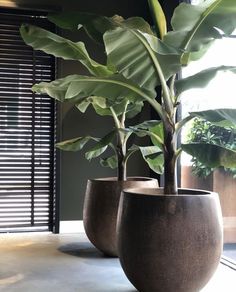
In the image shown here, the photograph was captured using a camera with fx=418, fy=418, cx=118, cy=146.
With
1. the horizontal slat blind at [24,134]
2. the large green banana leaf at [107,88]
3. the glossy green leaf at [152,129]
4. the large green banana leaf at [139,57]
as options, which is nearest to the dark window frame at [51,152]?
the horizontal slat blind at [24,134]

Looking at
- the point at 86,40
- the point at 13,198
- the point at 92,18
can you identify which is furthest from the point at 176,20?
the point at 13,198

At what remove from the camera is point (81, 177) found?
3.48 metres

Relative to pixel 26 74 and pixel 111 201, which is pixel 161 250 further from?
pixel 26 74

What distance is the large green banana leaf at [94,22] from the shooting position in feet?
6.20

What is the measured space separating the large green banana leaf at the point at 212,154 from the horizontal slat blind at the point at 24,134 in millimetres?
1848

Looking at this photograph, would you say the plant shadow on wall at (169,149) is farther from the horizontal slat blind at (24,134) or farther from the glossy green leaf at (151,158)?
the horizontal slat blind at (24,134)

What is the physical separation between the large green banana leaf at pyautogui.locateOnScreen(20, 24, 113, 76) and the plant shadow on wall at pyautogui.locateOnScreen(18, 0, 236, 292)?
154mm

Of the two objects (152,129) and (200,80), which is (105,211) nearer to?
(152,129)

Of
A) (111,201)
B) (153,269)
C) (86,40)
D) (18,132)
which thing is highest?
(86,40)

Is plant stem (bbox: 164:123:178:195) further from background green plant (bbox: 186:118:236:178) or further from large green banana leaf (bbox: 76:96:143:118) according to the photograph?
background green plant (bbox: 186:118:236:178)

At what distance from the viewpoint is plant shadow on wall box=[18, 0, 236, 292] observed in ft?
5.63

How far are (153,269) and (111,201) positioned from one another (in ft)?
2.60

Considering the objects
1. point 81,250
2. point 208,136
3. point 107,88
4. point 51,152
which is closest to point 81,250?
point 81,250

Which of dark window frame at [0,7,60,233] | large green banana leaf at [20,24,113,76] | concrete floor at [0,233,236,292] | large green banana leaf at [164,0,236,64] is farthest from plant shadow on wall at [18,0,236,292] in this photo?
dark window frame at [0,7,60,233]
